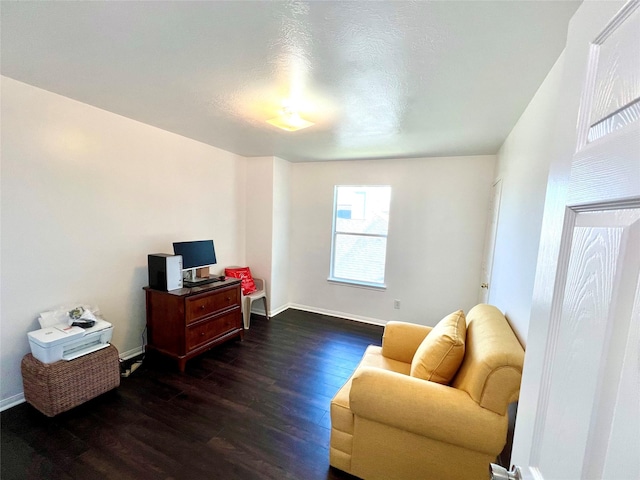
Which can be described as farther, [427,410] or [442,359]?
[442,359]

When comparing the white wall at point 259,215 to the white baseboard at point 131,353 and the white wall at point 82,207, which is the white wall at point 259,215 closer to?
the white wall at point 82,207

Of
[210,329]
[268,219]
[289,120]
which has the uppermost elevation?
[289,120]

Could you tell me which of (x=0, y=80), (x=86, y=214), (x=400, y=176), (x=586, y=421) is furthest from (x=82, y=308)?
(x=400, y=176)

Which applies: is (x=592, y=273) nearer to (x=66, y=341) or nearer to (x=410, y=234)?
(x=66, y=341)

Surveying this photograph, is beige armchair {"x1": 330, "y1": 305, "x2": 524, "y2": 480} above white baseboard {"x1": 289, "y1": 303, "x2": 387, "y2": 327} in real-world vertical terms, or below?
above

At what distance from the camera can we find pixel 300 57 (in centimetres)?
135

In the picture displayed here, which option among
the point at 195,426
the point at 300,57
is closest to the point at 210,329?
the point at 195,426

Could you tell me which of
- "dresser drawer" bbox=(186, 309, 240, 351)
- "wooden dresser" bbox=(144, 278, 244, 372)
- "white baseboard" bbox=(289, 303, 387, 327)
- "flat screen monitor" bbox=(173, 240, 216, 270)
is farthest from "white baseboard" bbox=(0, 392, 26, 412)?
"white baseboard" bbox=(289, 303, 387, 327)

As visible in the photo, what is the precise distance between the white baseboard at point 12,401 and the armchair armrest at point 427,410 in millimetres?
2476

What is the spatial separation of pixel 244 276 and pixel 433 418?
2937 mm

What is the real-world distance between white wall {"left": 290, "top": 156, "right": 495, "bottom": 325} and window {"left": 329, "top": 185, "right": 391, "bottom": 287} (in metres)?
0.11

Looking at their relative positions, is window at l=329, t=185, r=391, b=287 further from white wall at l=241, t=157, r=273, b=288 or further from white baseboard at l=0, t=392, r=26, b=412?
white baseboard at l=0, t=392, r=26, b=412

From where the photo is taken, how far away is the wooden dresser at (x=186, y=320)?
97.0 inches

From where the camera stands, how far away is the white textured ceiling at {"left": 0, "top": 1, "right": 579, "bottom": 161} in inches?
41.9
